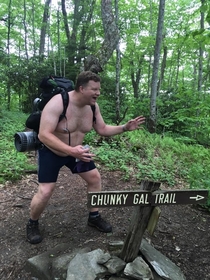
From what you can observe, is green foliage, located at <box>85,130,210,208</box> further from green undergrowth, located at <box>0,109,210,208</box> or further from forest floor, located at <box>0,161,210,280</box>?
forest floor, located at <box>0,161,210,280</box>

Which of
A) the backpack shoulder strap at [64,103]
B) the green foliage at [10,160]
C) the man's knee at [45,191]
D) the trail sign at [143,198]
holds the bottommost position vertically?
the green foliage at [10,160]

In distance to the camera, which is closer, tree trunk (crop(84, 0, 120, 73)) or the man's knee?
the man's knee

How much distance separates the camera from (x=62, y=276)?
2.62m

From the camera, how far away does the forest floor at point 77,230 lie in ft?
10.1

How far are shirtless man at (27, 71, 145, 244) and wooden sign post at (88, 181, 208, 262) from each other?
1.70 ft

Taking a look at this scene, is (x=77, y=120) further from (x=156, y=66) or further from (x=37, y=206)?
(x=156, y=66)

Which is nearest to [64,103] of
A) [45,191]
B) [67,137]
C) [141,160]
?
[67,137]

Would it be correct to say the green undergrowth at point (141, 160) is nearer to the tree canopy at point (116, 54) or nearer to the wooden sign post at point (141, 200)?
the tree canopy at point (116, 54)

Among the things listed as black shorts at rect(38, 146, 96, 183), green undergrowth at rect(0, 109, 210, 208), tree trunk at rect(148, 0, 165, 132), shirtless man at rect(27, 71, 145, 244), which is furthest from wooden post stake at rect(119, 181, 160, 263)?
tree trunk at rect(148, 0, 165, 132)

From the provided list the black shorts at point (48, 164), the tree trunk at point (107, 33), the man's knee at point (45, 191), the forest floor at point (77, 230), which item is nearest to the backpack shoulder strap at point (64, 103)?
the black shorts at point (48, 164)

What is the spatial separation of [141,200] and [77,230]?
1.66 m

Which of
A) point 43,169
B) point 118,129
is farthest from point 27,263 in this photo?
point 118,129

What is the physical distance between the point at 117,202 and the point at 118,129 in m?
1.43

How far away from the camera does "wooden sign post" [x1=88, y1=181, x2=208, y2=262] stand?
7.16 ft
